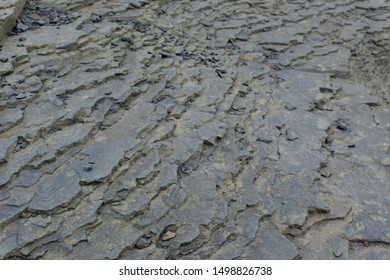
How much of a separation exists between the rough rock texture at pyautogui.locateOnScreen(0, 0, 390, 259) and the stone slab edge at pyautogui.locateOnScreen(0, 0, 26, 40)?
0.11 meters

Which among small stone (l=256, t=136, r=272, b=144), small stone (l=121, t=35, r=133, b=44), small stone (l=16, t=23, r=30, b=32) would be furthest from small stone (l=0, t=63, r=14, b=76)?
small stone (l=256, t=136, r=272, b=144)

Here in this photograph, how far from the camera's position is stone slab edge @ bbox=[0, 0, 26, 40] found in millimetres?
5871

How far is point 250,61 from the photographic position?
6812 millimetres

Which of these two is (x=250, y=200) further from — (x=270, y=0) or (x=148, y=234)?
(x=270, y=0)

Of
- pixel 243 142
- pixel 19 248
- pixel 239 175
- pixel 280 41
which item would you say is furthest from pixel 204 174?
pixel 280 41

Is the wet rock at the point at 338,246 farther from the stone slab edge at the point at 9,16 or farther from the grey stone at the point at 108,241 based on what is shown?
the stone slab edge at the point at 9,16

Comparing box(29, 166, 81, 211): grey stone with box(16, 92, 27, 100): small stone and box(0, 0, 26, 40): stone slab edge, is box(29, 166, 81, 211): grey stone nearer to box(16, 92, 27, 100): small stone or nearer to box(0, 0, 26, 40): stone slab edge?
box(16, 92, 27, 100): small stone

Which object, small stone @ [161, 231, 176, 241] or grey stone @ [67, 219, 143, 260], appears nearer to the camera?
grey stone @ [67, 219, 143, 260]

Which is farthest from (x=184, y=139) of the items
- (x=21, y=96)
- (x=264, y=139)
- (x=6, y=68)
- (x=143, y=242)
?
(x=6, y=68)

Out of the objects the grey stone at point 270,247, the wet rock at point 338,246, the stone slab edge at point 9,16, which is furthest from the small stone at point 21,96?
the wet rock at point 338,246

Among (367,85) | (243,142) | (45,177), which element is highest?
(45,177)

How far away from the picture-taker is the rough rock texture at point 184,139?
3967 millimetres

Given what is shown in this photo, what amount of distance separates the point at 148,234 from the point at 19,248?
1.01 m

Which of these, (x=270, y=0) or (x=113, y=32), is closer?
(x=113, y=32)
